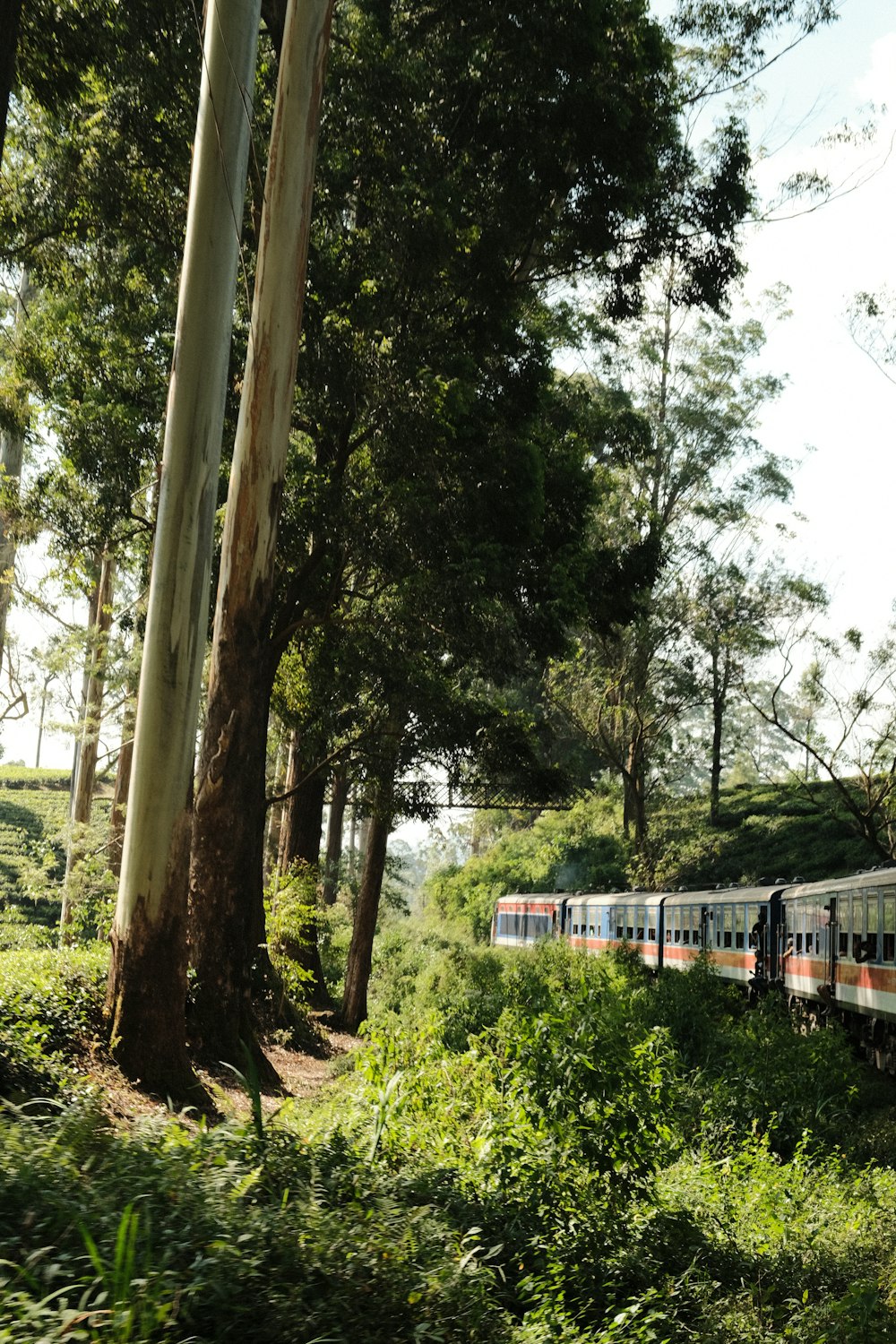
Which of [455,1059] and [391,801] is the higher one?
[391,801]

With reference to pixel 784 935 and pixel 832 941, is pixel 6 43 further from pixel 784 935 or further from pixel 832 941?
pixel 784 935

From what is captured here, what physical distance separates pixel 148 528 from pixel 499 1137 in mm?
12323

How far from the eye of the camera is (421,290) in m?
16.3

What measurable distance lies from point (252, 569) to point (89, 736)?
16356mm

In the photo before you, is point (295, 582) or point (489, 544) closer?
point (295, 582)

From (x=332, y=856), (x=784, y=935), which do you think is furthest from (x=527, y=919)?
(x=784, y=935)

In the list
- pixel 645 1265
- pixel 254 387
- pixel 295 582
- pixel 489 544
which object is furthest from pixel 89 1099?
pixel 489 544

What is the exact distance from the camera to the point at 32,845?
41.8 meters

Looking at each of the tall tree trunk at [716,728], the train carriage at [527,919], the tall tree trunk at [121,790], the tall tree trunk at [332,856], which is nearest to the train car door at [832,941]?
the tall tree trunk at [332,856]

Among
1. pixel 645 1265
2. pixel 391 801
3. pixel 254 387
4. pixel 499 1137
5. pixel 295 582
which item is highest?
pixel 254 387

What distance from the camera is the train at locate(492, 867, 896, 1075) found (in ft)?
51.5

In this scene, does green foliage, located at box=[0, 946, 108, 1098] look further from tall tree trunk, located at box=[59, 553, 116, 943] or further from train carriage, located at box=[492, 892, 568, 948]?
train carriage, located at box=[492, 892, 568, 948]

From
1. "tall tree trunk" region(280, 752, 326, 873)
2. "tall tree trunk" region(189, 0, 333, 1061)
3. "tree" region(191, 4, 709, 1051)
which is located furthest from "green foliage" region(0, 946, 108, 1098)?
"tall tree trunk" region(280, 752, 326, 873)

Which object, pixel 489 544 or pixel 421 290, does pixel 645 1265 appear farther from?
pixel 421 290
